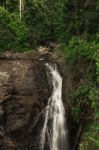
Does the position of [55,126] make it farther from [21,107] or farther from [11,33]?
[11,33]

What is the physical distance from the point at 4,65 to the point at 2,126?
428 centimetres

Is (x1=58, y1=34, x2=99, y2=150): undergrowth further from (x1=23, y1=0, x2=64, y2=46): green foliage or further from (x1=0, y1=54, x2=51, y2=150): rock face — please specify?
(x1=23, y1=0, x2=64, y2=46): green foliage

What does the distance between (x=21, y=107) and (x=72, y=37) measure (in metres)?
5.49

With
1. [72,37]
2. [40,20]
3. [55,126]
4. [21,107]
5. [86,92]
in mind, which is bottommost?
[55,126]

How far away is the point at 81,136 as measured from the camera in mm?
15242

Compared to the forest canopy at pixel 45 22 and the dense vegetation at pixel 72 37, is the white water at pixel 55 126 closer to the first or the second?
the dense vegetation at pixel 72 37

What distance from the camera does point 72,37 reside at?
18922 millimetres

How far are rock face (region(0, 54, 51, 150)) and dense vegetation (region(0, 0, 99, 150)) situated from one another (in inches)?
63.6

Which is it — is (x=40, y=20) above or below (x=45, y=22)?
above

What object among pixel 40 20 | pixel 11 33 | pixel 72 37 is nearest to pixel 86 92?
pixel 72 37

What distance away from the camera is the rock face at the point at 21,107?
606 inches

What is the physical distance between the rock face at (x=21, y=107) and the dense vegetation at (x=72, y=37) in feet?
5.30

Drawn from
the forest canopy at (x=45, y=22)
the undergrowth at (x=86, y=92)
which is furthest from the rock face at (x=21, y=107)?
the forest canopy at (x=45, y=22)

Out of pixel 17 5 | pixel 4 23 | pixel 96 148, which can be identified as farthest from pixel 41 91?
pixel 17 5
